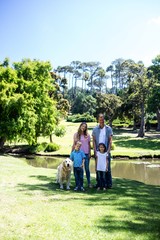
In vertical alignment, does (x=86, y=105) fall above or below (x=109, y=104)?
above

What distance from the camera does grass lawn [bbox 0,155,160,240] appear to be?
5.61m

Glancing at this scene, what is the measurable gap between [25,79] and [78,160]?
→ 25946mm

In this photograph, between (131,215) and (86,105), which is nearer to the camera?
(131,215)

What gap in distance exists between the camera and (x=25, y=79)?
34406 mm

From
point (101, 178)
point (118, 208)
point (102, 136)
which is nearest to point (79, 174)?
point (101, 178)

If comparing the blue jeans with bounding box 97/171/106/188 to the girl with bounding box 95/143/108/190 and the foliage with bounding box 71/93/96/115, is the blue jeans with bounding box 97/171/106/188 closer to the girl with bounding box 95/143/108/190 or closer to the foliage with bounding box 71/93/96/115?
the girl with bounding box 95/143/108/190

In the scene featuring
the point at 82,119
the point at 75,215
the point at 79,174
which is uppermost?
the point at 82,119

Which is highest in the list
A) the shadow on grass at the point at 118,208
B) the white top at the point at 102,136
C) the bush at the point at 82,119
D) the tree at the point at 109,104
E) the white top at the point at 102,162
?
the tree at the point at 109,104

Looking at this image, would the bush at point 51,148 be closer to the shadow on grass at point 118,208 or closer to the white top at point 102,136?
the shadow on grass at point 118,208

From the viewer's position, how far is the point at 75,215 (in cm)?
677

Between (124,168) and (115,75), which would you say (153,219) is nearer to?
(124,168)

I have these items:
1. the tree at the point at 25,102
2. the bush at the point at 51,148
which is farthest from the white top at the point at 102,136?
the bush at the point at 51,148

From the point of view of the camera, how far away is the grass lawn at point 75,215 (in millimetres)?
5605

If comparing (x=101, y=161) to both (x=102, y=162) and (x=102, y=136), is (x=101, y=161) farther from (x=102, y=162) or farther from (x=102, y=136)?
(x=102, y=136)
